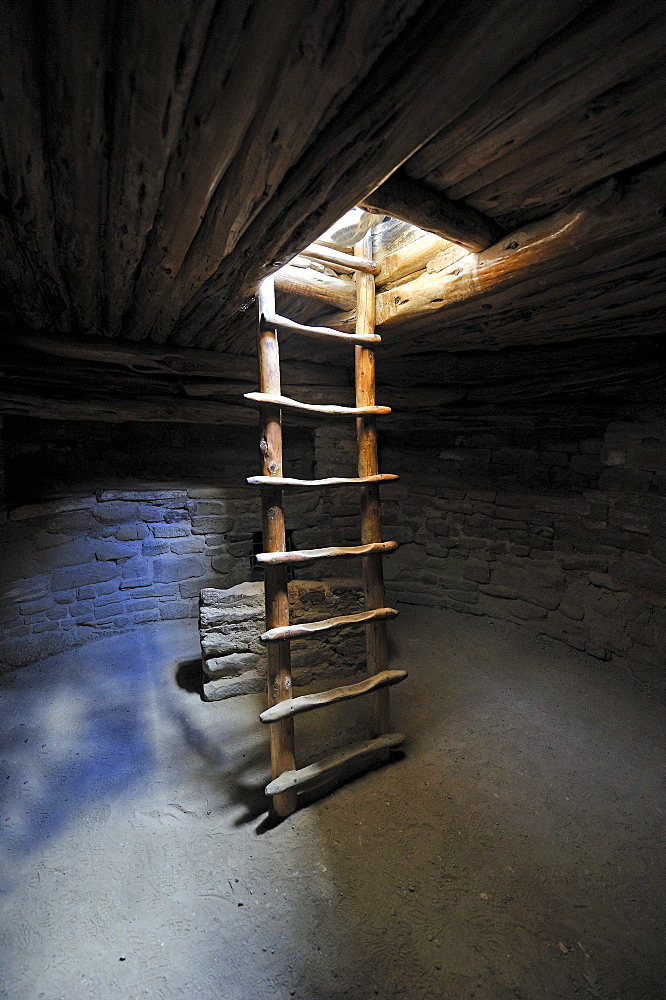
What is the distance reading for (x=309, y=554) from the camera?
7.75 feet

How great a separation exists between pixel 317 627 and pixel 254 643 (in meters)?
1.27

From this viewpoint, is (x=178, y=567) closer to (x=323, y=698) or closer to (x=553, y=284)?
(x=323, y=698)

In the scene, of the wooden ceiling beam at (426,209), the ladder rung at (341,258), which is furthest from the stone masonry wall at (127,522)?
the wooden ceiling beam at (426,209)

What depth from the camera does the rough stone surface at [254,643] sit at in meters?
3.27

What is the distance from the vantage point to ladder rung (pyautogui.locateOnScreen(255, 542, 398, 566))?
2.23 metres

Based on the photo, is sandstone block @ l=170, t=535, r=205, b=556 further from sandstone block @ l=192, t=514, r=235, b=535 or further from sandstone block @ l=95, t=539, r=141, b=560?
sandstone block @ l=95, t=539, r=141, b=560

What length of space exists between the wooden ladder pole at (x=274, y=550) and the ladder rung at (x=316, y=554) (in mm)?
71

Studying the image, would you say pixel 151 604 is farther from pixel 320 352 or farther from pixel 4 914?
pixel 320 352

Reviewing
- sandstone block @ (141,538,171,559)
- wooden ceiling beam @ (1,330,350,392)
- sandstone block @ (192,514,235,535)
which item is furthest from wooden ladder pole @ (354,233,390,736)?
sandstone block @ (141,538,171,559)

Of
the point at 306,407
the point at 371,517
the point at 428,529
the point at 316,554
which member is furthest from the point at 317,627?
the point at 428,529

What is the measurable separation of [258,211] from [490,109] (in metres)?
0.77

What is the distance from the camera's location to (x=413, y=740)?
9.31 ft

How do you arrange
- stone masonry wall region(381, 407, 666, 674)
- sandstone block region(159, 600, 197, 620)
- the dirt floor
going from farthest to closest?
sandstone block region(159, 600, 197, 620) < stone masonry wall region(381, 407, 666, 674) < the dirt floor

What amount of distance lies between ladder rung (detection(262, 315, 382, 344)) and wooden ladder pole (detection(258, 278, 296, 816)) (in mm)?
29
